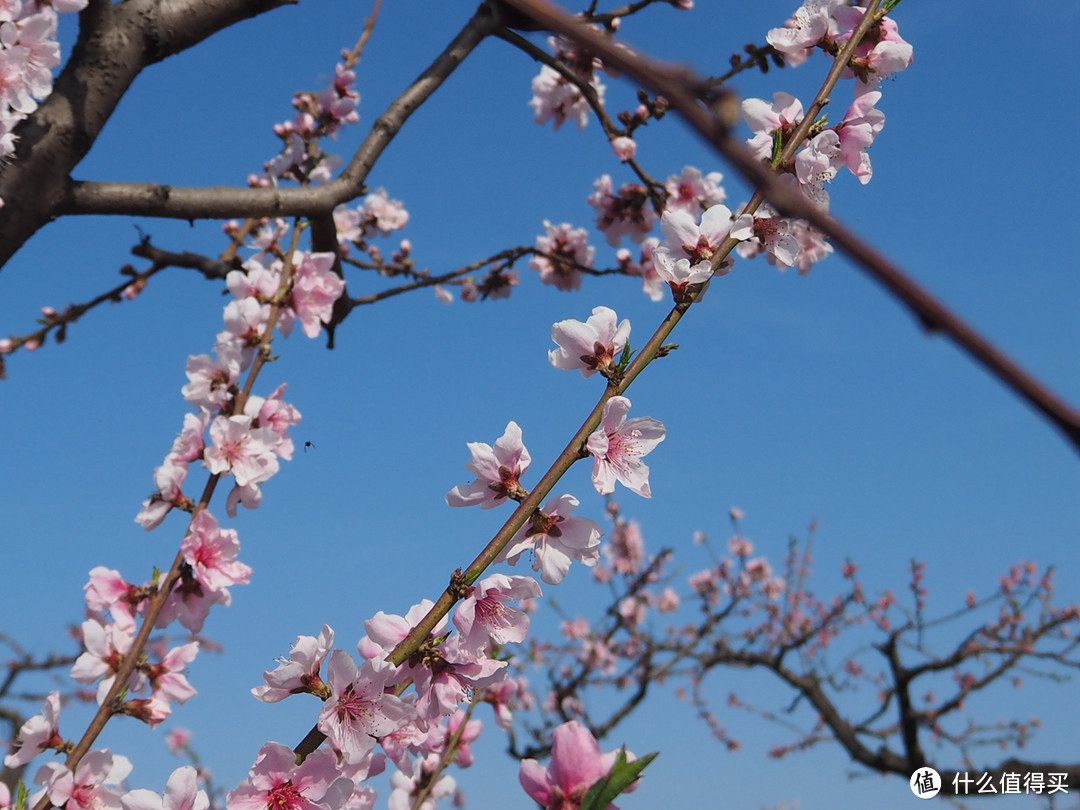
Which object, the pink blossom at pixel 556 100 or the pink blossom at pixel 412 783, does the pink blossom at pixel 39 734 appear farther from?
the pink blossom at pixel 556 100

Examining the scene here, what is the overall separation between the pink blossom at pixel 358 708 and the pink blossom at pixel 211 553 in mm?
1213

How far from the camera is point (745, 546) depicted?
10766mm

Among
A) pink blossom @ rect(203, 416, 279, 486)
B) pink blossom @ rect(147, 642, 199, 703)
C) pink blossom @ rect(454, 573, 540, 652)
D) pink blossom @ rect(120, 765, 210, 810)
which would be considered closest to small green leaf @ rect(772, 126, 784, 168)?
pink blossom @ rect(454, 573, 540, 652)

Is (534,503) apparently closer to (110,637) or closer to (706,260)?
(706,260)

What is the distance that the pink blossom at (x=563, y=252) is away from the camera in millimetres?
4781

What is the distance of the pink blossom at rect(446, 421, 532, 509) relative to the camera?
4.61 ft

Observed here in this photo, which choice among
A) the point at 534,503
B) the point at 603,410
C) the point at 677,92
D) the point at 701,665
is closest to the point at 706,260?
the point at 603,410

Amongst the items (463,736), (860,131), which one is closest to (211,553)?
(463,736)

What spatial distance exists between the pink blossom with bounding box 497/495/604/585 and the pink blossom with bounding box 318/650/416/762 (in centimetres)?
30

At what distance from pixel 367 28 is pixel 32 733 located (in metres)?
3.29

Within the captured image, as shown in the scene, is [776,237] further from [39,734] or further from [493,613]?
[39,734]

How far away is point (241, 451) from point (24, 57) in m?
1.26

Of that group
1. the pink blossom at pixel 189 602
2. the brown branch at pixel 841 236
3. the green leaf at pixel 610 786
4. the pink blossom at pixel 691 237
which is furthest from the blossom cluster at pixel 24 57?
the brown branch at pixel 841 236

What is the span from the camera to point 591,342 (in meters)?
1.47
